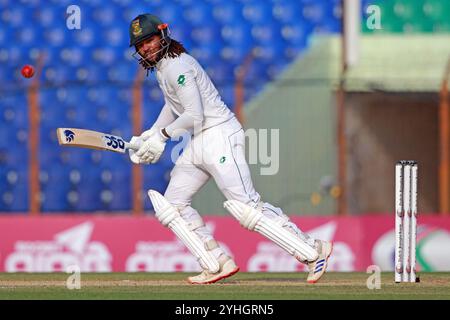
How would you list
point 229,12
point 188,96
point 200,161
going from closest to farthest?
point 188,96 < point 200,161 < point 229,12

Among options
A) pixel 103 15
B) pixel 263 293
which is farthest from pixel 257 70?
pixel 263 293

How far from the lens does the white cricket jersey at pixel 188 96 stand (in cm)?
870

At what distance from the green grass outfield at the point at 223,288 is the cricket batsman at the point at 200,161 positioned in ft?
0.81

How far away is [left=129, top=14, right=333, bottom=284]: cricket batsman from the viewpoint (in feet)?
28.7

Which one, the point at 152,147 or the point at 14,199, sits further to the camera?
the point at 14,199

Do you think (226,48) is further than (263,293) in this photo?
Yes

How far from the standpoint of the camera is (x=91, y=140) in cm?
884

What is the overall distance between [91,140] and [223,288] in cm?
141

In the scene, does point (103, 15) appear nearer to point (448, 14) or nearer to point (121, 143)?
point (448, 14)

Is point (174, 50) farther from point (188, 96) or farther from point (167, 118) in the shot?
point (167, 118)

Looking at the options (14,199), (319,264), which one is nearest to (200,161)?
(319,264)

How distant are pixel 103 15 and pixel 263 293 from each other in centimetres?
1018

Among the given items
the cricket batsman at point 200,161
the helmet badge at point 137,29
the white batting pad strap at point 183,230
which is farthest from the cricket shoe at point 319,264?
the helmet badge at point 137,29
